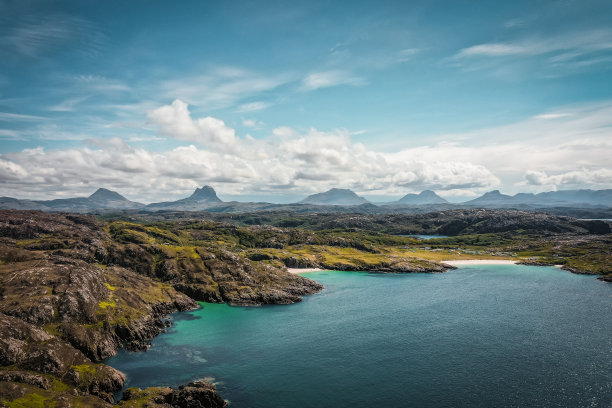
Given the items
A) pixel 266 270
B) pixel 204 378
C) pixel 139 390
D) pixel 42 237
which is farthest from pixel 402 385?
pixel 42 237

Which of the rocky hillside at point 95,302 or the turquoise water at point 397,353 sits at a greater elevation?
the rocky hillside at point 95,302

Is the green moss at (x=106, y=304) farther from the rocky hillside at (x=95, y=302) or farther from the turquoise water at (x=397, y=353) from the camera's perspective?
the turquoise water at (x=397, y=353)

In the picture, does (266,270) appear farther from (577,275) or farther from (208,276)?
(577,275)

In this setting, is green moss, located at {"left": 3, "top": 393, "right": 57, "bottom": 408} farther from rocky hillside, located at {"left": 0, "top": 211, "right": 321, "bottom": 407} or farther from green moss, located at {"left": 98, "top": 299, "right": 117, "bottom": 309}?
green moss, located at {"left": 98, "top": 299, "right": 117, "bottom": 309}

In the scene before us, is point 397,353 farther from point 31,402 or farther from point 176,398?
point 31,402

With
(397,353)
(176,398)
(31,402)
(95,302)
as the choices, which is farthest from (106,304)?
(397,353)

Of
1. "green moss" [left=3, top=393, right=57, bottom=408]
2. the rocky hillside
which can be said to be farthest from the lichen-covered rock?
"green moss" [left=3, top=393, right=57, bottom=408]

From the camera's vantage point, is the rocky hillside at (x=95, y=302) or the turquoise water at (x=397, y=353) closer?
the rocky hillside at (x=95, y=302)

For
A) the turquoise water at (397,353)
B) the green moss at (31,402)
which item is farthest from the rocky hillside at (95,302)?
the turquoise water at (397,353)
